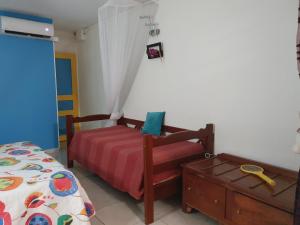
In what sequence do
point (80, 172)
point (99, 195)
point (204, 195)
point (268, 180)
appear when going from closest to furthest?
point (268, 180), point (204, 195), point (99, 195), point (80, 172)

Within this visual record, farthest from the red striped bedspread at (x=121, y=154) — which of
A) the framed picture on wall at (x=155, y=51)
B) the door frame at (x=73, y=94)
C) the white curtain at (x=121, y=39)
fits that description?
the door frame at (x=73, y=94)

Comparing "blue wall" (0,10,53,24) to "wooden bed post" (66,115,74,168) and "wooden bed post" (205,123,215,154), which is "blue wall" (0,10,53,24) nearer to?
"wooden bed post" (66,115,74,168)

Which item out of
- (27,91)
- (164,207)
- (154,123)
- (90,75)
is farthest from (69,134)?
(164,207)

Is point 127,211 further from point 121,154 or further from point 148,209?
point 121,154

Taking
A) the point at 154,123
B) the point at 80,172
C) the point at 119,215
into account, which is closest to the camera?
the point at 119,215

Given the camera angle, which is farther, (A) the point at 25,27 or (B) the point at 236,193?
(A) the point at 25,27

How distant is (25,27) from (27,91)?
99 cm

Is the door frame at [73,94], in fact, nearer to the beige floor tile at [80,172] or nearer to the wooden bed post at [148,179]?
the beige floor tile at [80,172]

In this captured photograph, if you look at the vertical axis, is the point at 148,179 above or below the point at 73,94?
below

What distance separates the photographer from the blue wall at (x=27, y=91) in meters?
3.38

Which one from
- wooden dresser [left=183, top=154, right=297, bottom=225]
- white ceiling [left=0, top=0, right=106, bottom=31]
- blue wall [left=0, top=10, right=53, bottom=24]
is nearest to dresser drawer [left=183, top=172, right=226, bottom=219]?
wooden dresser [left=183, top=154, right=297, bottom=225]

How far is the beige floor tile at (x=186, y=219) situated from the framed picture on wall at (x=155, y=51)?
1835 millimetres

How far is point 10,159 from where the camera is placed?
1799 mm

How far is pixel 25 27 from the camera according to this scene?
3.38 metres
